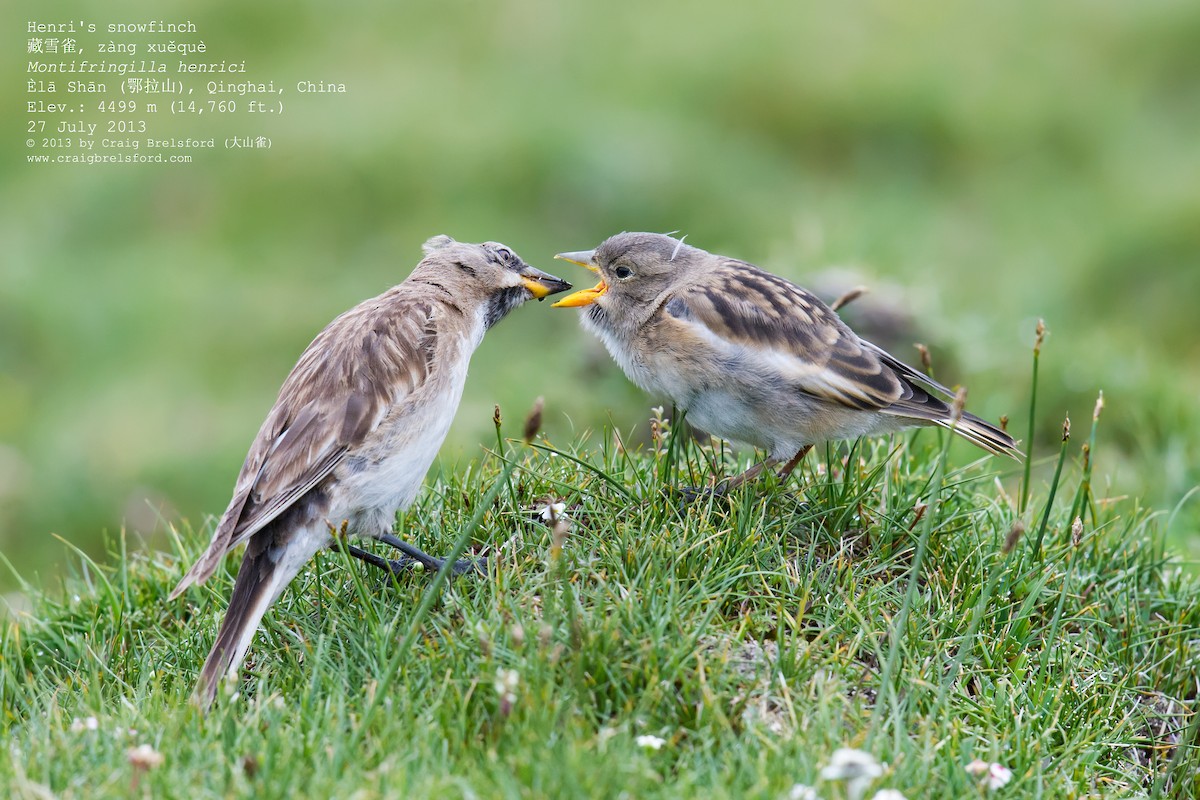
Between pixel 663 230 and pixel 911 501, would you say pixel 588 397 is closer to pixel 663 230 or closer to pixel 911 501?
pixel 663 230

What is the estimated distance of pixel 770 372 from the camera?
5.34m

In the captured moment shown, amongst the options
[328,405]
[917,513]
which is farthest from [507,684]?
[917,513]

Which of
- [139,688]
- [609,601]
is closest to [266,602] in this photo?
[139,688]

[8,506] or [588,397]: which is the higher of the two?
[588,397]

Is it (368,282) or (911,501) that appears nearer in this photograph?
(911,501)

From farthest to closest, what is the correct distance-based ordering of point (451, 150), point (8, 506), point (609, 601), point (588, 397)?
1. point (451, 150)
2. point (8, 506)
3. point (588, 397)
4. point (609, 601)

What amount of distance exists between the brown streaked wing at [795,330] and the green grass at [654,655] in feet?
1.01

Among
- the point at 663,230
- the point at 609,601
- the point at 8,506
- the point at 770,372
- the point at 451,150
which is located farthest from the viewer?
the point at 451,150

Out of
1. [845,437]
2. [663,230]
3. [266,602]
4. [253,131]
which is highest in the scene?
[253,131]

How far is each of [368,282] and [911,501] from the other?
24.1ft

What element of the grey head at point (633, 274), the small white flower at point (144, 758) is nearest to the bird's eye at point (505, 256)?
the grey head at point (633, 274)

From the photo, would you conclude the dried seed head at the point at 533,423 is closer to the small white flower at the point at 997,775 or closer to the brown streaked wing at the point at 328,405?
the brown streaked wing at the point at 328,405

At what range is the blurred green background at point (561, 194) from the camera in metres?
10.0

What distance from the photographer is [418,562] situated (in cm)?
510
